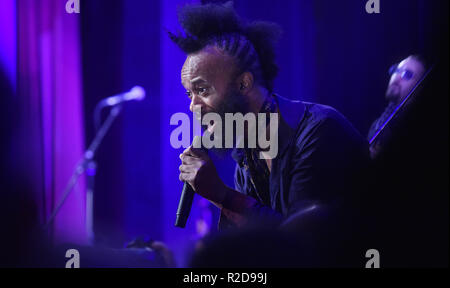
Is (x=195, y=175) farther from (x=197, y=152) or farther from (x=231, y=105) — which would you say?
(x=231, y=105)

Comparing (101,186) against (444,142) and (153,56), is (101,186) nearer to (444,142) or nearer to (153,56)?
(153,56)

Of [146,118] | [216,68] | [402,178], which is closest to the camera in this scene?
[402,178]

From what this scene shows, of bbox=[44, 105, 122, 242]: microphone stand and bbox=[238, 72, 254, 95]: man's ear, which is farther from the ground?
bbox=[238, 72, 254, 95]: man's ear

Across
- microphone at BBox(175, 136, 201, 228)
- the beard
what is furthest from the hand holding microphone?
the beard

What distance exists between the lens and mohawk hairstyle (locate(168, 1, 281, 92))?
4.25 ft

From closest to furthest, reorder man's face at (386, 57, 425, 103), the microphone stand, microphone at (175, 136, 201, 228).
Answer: microphone at (175, 136, 201, 228) → man's face at (386, 57, 425, 103) → the microphone stand

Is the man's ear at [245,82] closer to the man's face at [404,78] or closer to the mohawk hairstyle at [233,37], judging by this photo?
the mohawk hairstyle at [233,37]

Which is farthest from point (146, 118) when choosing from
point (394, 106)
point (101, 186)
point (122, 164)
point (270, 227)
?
point (394, 106)

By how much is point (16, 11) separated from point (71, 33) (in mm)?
204

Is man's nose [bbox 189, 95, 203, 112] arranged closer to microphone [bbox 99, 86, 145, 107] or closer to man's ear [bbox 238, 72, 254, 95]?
man's ear [bbox 238, 72, 254, 95]

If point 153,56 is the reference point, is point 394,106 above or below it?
below

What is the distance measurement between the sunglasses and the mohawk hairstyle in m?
0.38

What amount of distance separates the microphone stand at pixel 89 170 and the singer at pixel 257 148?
353mm

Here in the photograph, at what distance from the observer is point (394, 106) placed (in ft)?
4.28
